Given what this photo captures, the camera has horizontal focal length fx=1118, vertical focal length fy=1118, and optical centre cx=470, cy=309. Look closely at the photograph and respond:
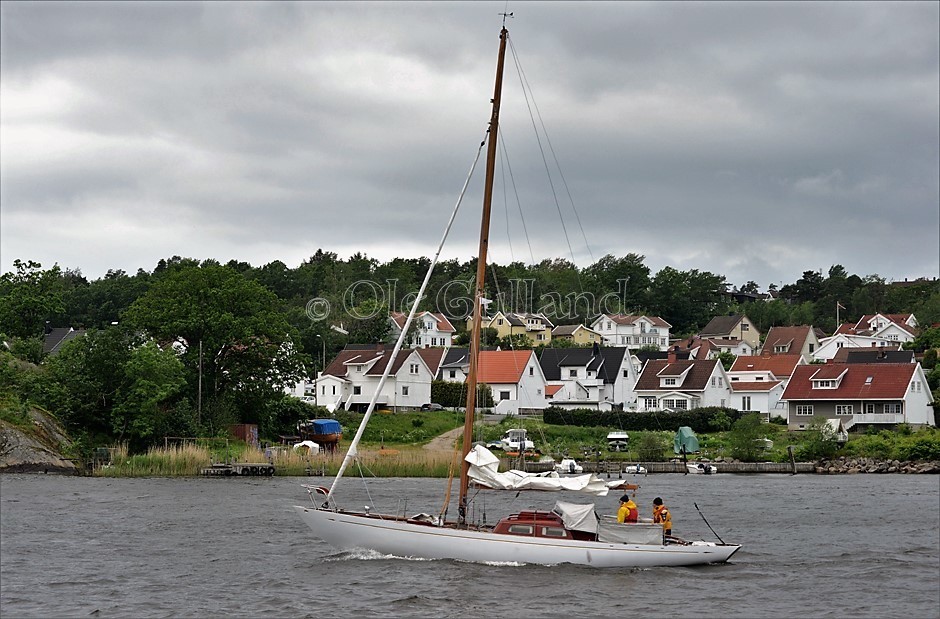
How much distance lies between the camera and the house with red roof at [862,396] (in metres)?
95.8

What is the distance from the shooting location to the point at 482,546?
112ft

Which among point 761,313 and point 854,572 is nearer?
point 854,572

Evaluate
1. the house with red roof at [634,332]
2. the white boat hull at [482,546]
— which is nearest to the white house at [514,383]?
the house with red roof at [634,332]

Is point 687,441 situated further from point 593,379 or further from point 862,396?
point 593,379

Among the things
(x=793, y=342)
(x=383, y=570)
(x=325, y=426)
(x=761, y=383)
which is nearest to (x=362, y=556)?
(x=383, y=570)

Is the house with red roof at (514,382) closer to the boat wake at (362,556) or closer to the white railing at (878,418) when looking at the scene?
the white railing at (878,418)

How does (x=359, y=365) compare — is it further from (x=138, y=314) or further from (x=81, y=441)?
(x=81, y=441)

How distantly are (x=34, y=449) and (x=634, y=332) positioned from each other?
113 m

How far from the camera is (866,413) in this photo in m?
97.4

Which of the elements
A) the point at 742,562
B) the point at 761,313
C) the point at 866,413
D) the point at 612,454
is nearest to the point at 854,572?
the point at 742,562

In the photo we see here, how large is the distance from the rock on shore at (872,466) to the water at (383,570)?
83.7 feet

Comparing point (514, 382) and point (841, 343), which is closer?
point (514, 382)

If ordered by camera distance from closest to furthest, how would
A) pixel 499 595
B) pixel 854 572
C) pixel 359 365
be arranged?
pixel 499 595 → pixel 854 572 → pixel 359 365

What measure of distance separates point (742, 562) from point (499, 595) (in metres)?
10.8
